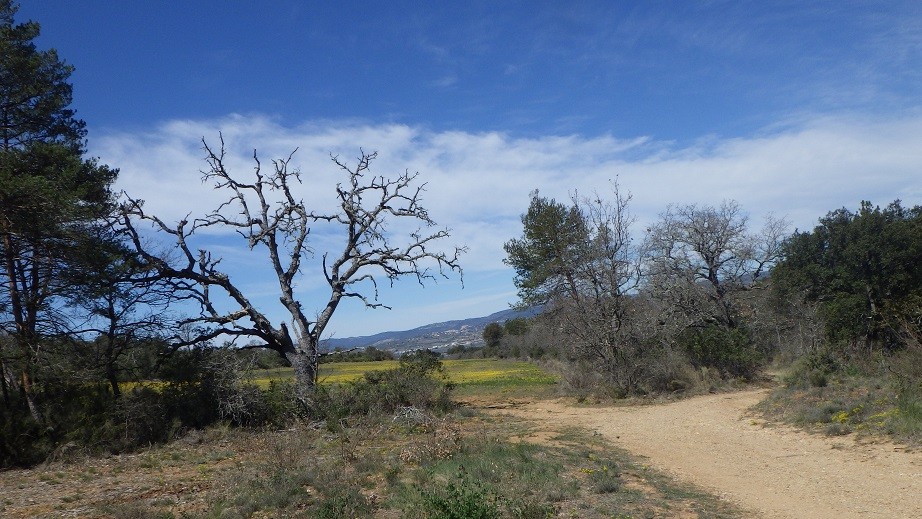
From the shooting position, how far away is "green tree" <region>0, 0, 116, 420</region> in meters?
12.5

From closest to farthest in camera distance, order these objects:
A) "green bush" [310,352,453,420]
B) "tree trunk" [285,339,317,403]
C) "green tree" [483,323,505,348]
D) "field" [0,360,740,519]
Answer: "field" [0,360,740,519] < "green bush" [310,352,453,420] < "tree trunk" [285,339,317,403] < "green tree" [483,323,505,348]

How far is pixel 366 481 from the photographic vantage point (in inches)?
367

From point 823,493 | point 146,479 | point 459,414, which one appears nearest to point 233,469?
point 146,479

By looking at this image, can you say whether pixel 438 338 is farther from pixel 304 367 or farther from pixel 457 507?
pixel 457 507

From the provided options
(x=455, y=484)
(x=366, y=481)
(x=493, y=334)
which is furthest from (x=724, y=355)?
(x=493, y=334)

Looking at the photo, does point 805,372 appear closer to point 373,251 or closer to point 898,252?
point 898,252

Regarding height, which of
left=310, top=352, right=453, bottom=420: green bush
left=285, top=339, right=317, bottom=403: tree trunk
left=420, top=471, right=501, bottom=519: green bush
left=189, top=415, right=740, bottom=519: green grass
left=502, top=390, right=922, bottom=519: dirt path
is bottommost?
left=502, top=390, right=922, bottom=519: dirt path

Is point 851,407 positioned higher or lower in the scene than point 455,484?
lower

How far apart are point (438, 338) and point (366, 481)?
88.0m

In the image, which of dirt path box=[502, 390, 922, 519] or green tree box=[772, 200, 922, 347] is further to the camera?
green tree box=[772, 200, 922, 347]

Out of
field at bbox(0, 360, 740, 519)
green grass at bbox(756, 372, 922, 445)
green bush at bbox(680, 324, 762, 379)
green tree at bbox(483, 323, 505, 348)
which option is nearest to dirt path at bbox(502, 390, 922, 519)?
green grass at bbox(756, 372, 922, 445)

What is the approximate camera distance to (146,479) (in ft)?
35.9

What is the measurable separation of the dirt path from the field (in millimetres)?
685

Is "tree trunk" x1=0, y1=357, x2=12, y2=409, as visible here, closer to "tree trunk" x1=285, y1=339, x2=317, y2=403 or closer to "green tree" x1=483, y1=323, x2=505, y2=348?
"tree trunk" x1=285, y1=339, x2=317, y2=403
